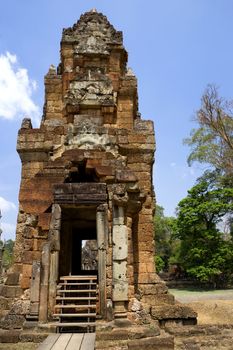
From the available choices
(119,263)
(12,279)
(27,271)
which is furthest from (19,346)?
(119,263)

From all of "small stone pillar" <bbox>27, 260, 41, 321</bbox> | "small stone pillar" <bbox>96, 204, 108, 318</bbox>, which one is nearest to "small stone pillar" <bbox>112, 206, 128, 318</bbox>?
"small stone pillar" <bbox>96, 204, 108, 318</bbox>

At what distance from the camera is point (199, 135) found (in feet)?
68.8

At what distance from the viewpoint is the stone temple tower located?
589cm

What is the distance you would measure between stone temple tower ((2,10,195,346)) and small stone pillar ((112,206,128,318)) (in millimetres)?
17

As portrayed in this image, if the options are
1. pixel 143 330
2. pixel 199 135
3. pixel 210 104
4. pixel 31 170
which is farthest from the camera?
pixel 199 135

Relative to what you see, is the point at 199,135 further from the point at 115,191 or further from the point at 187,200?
the point at 115,191

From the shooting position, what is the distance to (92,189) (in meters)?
6.24

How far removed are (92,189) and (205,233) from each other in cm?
1616

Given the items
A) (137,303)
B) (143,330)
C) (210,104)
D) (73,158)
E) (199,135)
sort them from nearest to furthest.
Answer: (143,330), (137,303), (73,158), (210,104), (199,135)

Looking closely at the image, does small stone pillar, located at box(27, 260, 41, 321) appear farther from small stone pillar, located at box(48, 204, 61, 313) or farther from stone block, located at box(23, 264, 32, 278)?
stone block, located at box(23, 264, 32, 278)

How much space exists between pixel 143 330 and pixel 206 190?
1809 cm

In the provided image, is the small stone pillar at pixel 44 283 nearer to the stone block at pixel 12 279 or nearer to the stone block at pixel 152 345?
the stone block at pixel 12 279

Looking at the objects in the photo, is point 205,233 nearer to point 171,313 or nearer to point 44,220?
point 171,313

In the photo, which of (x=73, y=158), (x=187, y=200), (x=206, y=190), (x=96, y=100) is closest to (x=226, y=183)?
(x=206, y=190)
